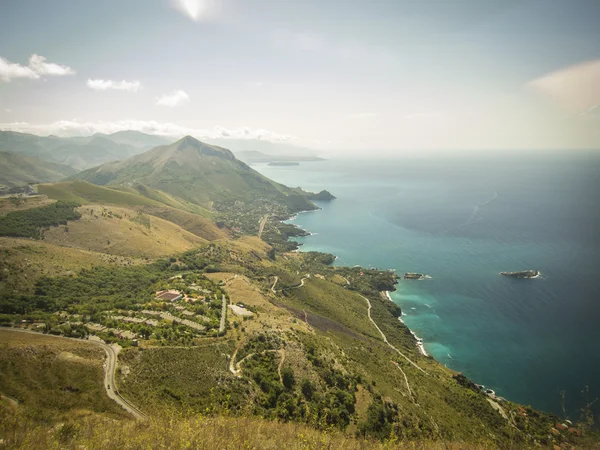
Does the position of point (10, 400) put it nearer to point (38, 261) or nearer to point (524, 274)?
point (38, 261)

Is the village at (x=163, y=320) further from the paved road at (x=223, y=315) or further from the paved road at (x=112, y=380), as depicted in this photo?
the paved road at (x=112, y=380)

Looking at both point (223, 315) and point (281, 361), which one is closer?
point (281, 361)

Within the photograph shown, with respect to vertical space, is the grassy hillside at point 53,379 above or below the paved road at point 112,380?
above

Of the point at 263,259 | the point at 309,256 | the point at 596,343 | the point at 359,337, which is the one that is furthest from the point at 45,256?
the point at 596,343

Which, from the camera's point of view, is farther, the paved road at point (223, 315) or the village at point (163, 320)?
the paved road at point (223, 315)

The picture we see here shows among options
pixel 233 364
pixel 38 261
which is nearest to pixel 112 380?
pixel 233 364

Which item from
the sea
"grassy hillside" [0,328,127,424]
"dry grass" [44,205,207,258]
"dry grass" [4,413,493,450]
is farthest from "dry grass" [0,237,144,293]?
the sea

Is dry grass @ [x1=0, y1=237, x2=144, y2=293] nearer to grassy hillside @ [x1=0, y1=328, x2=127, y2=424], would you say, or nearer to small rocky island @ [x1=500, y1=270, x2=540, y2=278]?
grassy hillside @ [x1=0, y1=328, x2=127, y2=424]

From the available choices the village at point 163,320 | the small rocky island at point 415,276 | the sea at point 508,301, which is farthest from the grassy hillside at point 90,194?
the small rocky island at point 415,276

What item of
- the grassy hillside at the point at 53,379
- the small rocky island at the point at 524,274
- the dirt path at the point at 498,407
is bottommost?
the dirt path at the point at 498,407

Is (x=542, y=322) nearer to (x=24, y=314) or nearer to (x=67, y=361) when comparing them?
(x=67, y=361)
